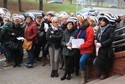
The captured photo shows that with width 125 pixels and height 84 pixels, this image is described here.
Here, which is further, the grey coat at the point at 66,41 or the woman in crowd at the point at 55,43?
the woman in crowd at the point at 55,43

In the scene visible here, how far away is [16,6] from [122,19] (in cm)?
3681

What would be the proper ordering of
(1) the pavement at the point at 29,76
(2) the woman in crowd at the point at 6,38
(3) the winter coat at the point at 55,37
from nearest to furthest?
(1) the pavement at the point at 29,76
(3) the winter coat at the point at 55,37
(2) the woman in crowd at the point at 6,38

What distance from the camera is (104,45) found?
6945 millimetres

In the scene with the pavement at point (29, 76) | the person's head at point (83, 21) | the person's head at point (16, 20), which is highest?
the person's head at point (83, 21)

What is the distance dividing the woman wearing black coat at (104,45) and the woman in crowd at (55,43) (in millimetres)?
1636

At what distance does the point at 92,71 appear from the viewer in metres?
7.90

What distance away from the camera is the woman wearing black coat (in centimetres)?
694

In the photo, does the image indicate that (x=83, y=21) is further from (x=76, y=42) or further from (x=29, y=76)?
(x=29, y=76)

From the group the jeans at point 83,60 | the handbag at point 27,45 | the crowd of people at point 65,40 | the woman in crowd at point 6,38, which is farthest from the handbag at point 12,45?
the jeans at point 83,60

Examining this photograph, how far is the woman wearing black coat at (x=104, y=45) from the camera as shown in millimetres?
6941

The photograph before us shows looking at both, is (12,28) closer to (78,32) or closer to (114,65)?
(78,32)

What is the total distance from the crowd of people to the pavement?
0.20 m

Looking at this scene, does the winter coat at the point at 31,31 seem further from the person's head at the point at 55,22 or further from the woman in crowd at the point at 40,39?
the person's head at the point at 55,22

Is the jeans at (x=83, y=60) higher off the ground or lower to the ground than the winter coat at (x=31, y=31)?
lower
